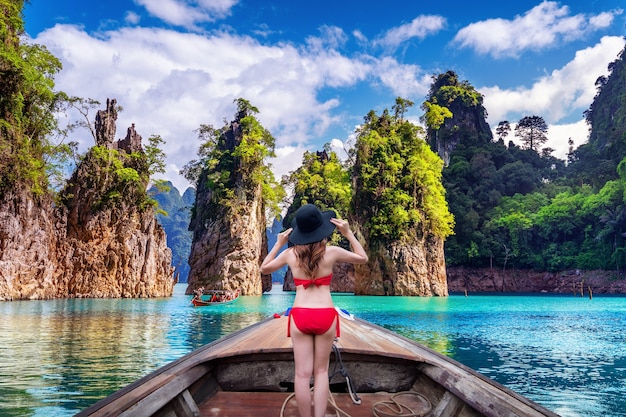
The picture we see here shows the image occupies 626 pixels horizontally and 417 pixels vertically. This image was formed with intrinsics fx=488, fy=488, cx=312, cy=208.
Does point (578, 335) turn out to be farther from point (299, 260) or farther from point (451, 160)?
point (451, 160)

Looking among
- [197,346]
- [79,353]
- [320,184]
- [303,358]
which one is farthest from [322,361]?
[320,184]

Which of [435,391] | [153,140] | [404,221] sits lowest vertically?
[435,391]

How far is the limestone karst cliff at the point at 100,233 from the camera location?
35.7 metres

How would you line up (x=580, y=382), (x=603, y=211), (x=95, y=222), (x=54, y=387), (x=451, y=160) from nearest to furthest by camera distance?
(x=54, y=387) < (x=580, y=382) < (x=95, y=222) < (x=603, y=211) < (x=451, y=160)

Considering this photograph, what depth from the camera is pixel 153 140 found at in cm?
4750

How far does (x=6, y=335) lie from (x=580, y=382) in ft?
48.3

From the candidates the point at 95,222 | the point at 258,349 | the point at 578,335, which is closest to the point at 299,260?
the point at 258,349

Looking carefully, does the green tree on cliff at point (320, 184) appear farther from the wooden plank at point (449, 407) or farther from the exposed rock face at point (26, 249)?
the wooden plank at point (449, 407)

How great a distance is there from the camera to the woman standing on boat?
12.0 feet

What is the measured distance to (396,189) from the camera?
48.9 m

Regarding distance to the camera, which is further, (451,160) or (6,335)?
(451,160)

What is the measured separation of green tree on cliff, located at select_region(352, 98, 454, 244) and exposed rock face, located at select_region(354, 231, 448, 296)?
135 centimetres

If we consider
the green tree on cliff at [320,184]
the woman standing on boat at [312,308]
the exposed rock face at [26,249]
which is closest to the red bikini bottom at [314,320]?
the woman standing on boat at [312,308]

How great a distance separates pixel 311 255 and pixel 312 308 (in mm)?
401
